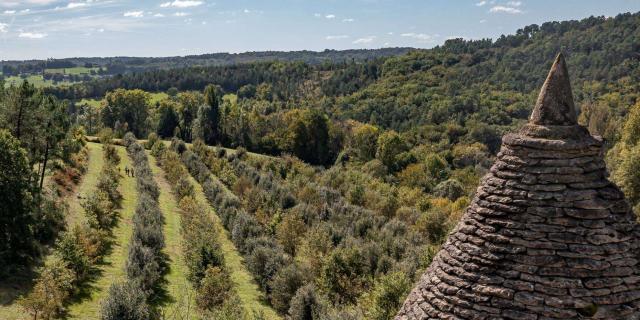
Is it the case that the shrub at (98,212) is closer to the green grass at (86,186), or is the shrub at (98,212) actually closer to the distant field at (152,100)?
the green grass at (86,186)

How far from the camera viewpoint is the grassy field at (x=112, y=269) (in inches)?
1075

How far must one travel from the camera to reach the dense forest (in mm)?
30219

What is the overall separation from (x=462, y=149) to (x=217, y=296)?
246 feet

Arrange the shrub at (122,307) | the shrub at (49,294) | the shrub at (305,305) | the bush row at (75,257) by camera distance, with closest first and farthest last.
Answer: the shrub at (122,307) < the shrub at (49,294) < the bush row at (75,257) < the shrub at (305,305)

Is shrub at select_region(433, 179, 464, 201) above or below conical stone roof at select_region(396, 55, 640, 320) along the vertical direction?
below

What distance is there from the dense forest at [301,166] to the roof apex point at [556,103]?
37 cm

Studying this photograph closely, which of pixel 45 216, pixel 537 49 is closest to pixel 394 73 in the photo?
pixel 537 49

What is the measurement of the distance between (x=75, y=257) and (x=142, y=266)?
4304mm

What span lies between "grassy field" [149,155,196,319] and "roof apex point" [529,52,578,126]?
21439 mm

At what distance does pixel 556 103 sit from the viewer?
20.8 ft

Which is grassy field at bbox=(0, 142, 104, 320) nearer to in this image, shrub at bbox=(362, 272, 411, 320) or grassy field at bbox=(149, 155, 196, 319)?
grassy field at bbox=(149, 155, 196, 319)

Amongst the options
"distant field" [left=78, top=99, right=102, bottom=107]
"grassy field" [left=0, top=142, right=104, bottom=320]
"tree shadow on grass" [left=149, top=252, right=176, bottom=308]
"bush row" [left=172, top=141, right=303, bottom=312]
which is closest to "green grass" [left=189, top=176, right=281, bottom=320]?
"bush row" [left=172, top=141, right=303, bottom=312]

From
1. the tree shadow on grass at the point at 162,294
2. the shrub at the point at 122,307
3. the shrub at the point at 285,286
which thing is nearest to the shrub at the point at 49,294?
the shrub at the point at 122,307

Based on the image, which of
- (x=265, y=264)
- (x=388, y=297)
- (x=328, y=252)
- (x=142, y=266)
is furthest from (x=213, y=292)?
(x=388, y=297)
